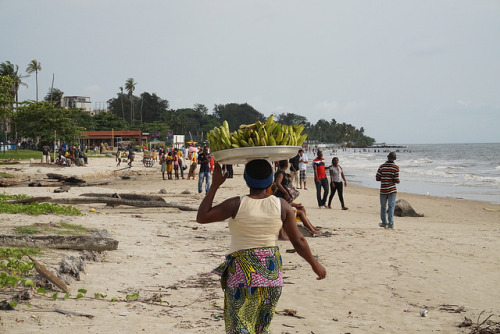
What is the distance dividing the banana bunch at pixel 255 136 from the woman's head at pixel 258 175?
0.52 ft

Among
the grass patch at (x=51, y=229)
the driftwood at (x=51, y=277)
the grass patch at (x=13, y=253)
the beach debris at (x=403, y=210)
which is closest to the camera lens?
the driftwood at (x=51, y=277)

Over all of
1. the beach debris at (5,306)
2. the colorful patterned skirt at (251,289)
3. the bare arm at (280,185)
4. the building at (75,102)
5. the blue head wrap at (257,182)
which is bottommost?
the beach debris at (5,306)

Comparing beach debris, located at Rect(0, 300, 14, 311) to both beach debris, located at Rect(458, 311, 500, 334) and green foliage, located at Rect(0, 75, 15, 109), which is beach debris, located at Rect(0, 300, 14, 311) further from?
green foliage, located at Rect(0, 75, 15, 109)

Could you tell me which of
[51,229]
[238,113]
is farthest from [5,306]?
[238,113]

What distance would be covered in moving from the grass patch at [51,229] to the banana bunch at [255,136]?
19.3 feet

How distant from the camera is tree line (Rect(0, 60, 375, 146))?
42688 millimetres

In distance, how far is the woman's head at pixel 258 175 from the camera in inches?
145

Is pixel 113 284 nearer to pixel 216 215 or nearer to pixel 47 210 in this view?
pixel 216 215

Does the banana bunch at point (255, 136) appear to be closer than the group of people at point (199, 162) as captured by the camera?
Yes

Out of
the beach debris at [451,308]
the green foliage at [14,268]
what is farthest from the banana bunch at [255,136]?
the beach debris at [451,308]

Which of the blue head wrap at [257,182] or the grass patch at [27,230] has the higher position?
the blue head wrap at [257,182]

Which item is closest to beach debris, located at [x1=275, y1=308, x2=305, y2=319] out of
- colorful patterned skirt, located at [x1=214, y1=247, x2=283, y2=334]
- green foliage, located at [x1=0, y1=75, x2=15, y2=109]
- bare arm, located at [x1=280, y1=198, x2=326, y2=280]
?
bare arm, located at [x1=280, y1=198, x2=326, y2=280]

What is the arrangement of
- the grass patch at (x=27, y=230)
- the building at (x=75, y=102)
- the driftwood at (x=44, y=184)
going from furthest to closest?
the building at (x=75, y=102) → the driftwood at (x=44, y=184) → the grass patch at (x=27, y=230)

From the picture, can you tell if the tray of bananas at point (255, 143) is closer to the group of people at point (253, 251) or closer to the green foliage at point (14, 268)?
the group of people at point (253, 251)
